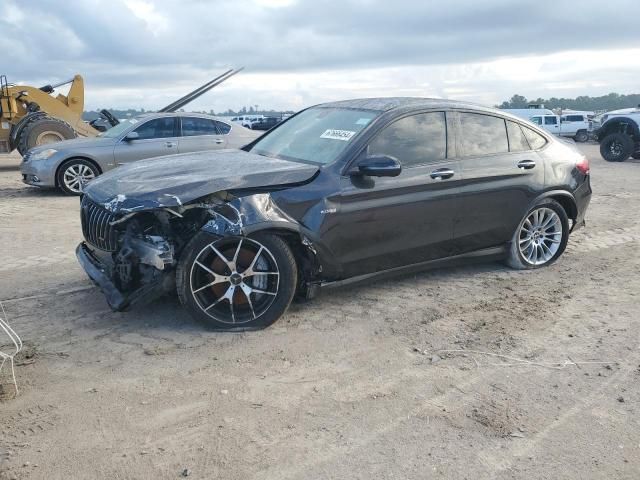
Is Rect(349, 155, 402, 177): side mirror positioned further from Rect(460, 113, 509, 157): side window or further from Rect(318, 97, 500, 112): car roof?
Rect(460, 113, 509, 157): side window

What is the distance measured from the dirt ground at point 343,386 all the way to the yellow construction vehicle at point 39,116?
32.4 feet

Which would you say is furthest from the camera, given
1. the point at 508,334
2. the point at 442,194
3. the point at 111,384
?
the point at 442,194

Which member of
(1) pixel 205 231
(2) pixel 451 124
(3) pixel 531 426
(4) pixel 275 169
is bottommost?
(3) pixel 531 426

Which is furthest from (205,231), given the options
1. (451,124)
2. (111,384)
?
(451,124)

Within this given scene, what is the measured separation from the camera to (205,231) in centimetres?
405

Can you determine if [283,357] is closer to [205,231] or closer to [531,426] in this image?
[205,231]

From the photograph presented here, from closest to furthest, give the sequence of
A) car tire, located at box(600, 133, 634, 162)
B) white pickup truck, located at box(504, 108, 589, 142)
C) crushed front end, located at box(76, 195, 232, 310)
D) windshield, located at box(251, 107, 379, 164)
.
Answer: crushed front end, located at box(76, 195, 232, 310)
windshield, located at box(251, 107, 379, 164)
car tire, located at box(600, 133, 634, 162)
white pickup truck, located at box(504, 108, 589, 142)

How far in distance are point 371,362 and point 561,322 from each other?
1718 millimetres

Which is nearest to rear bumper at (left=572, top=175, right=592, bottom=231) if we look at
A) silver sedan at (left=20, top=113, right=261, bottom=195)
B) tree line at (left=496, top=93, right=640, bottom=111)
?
silver sedan at (left=20, top=113, right=261, bottom=195)

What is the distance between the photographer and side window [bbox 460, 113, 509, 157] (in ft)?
17.5

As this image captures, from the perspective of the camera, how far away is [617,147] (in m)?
18.0

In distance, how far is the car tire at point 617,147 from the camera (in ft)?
57.7

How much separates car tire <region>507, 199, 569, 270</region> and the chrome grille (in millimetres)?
3685

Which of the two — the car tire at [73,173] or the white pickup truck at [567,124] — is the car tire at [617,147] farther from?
the white pickup truck at [567,124]
